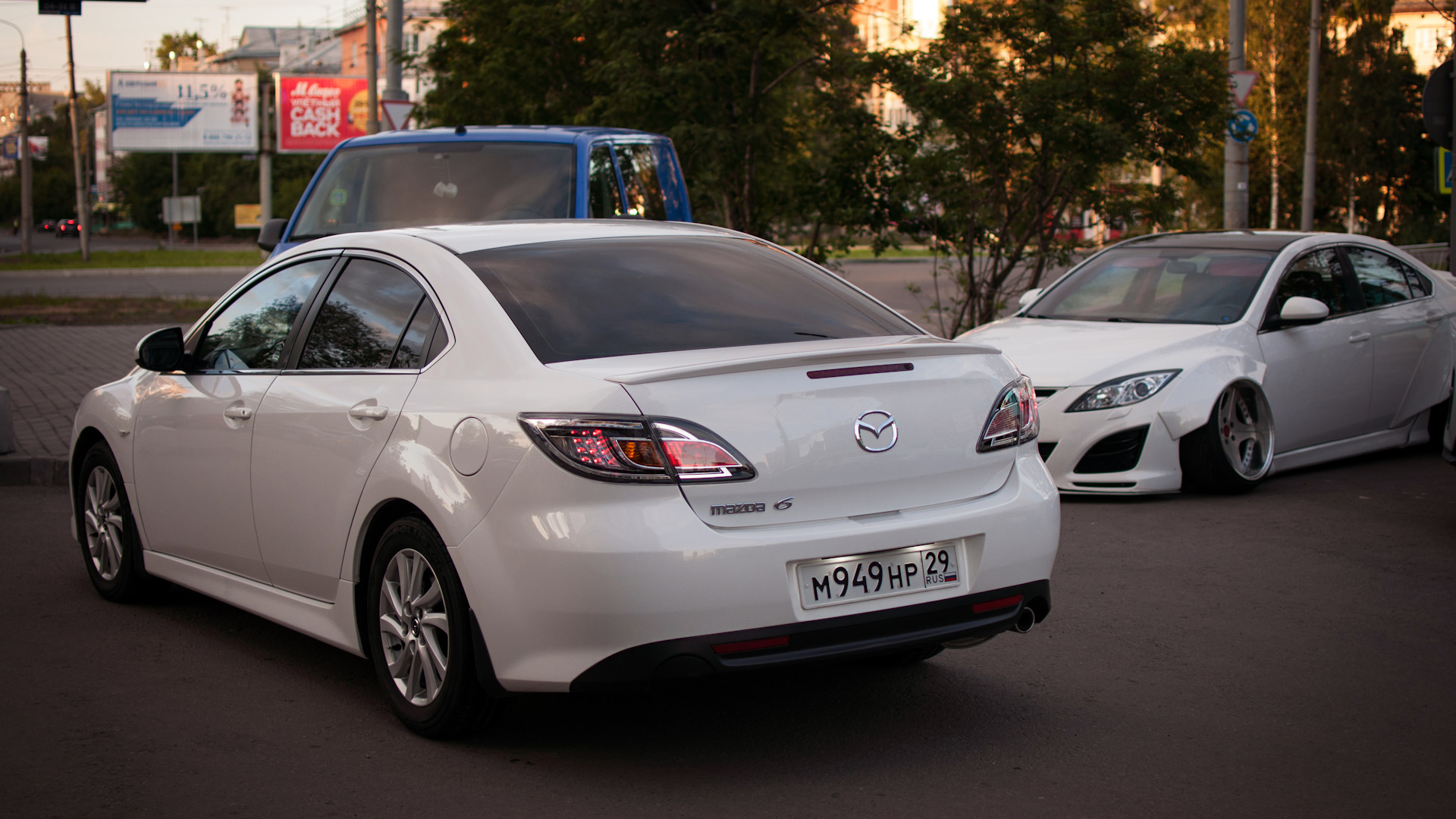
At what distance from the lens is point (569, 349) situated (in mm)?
4113

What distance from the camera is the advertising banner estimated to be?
61312 millimetres

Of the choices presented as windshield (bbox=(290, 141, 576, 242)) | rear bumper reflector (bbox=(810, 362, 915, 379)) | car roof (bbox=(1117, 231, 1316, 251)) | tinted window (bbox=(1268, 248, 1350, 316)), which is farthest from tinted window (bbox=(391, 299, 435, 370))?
car roof (bbox=(1117, 231, 1316, 251))

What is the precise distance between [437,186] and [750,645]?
22.6 ft

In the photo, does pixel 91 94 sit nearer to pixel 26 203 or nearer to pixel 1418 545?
pixel 26 203

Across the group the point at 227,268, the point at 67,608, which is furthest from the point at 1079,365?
the point at 227,268

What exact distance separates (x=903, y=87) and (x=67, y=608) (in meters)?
9.30

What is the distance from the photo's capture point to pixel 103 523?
242 inches

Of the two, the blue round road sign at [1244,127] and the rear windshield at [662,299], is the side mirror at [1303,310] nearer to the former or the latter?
the rear windshield at [662,299]

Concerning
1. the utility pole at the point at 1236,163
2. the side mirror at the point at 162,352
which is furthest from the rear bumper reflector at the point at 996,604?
the utility pole at the point at 1236,163

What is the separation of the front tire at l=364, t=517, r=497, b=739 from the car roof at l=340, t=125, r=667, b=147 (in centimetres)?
607

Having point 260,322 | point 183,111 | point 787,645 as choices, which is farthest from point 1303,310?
point 183,111

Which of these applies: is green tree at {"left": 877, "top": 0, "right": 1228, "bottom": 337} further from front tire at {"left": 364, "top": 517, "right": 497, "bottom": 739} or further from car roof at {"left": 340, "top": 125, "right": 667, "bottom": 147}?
front tire at {"left": 364, "top": 517, "right": 497, "bottom": 739}

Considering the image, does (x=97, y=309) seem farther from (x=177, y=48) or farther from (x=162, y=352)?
(x=177, y=48)

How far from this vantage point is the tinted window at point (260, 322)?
5133mm
